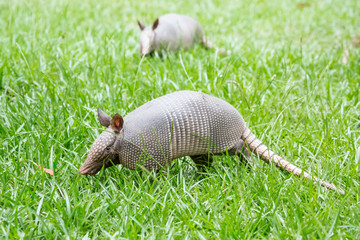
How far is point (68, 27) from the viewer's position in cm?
622

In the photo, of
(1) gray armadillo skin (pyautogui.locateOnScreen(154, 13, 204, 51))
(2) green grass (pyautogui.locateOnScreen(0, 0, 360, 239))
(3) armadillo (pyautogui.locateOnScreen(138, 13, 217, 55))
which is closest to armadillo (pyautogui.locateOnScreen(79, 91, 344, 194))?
(2) green grass (pyautogui.locateOnScreen(0, 0, 360, 239))

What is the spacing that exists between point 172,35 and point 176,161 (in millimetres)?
2772

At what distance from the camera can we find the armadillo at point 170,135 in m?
2.90

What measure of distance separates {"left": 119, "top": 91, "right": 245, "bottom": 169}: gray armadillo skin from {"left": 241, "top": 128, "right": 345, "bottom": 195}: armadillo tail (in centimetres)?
13

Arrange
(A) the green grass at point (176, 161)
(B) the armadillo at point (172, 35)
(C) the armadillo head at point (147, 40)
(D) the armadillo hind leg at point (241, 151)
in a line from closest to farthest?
1. (A) the green grass at point (176, 161)
2. (D) the armadillo hind leg at point (241, 151)
3. (C) the armadillo head at point (147, 40)
4. (B) the armadillo at point (172, 35)

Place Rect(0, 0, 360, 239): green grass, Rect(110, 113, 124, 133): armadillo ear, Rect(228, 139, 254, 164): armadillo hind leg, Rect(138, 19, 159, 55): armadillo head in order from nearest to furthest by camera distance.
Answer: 1. Rect(0, 0, 360, 239): green grass
2. Rect(110, 113, 124, 133): armadillo ear
3. Rect(228, 139, 254, 164): armadillo hind leg
4. Rect(138, 19, 159, 55): armadillo head

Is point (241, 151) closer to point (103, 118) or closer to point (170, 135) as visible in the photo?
point (170, 135)

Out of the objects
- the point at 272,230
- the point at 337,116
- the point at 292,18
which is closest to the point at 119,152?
the point at 272,230

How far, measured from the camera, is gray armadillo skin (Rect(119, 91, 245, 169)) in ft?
9.57

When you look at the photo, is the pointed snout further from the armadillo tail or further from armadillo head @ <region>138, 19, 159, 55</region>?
armadillo head @ <region>138, 19, 159, 55</region>

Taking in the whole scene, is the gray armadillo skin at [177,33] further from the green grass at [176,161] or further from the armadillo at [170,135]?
the armadillo at [170,135]

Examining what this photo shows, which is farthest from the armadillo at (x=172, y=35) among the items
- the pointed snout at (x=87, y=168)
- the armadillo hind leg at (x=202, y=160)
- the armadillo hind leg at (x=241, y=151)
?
the pointed snout at (x=87, y=168)

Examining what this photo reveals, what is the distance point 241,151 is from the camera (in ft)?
10.6

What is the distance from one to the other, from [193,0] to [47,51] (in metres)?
4.38
